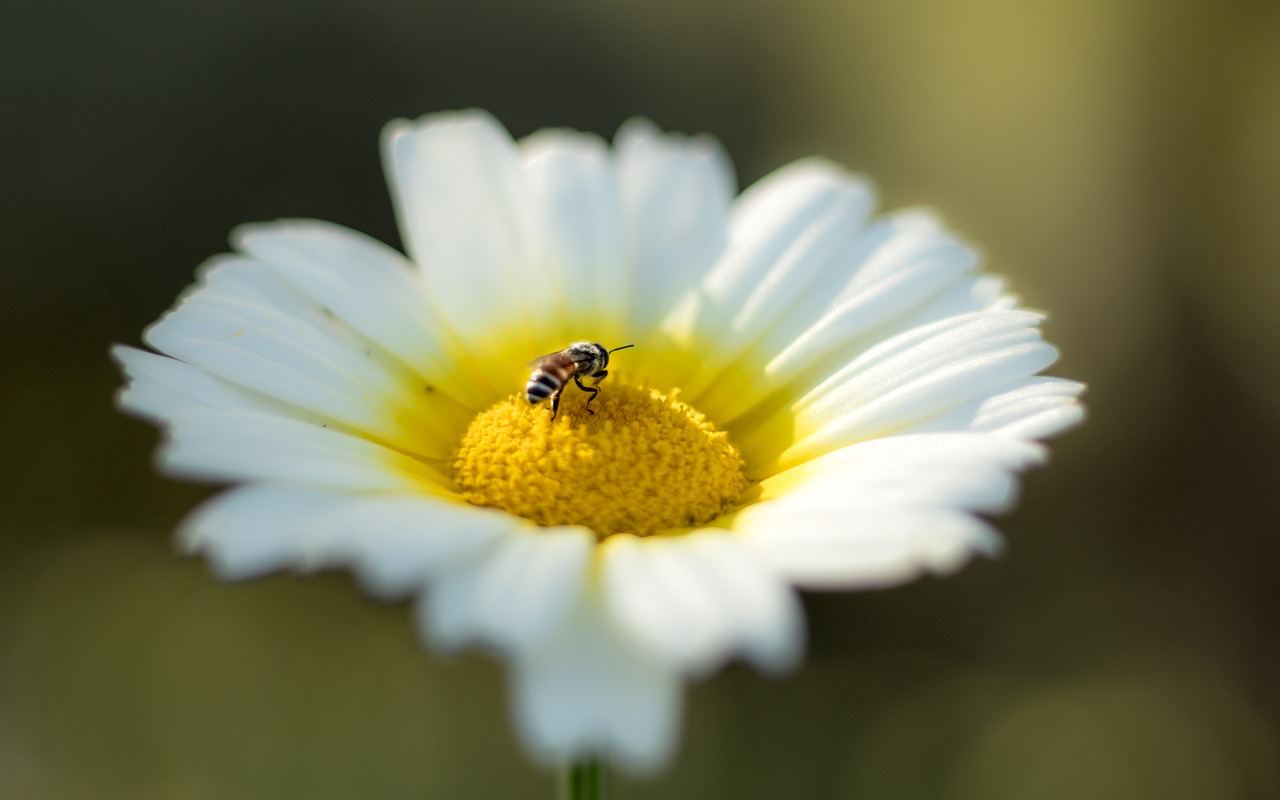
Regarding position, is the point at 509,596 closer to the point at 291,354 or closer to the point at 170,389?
the point at 170,389

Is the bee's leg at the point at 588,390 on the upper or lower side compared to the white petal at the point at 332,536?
upper

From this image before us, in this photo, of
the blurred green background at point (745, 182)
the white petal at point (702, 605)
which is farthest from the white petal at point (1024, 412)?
the blurred green background at point (745, 182)

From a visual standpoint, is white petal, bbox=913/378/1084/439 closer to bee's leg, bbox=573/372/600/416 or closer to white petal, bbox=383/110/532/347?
bee's leg, bbox=573/372/600/416

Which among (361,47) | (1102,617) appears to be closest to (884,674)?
(1102,617)

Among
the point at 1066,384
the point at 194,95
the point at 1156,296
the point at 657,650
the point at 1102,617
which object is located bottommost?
the point at 657,650

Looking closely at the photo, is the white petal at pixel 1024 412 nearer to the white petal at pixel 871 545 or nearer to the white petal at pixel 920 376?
the white petal at pixel 920 376

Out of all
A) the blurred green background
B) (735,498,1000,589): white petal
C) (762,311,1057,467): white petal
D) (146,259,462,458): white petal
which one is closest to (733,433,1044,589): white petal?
(735,498,1000,589): white petal

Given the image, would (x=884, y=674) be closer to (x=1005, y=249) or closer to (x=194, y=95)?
(x=1005, y=249)

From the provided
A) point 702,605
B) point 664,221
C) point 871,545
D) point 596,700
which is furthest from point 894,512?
point 664,221
